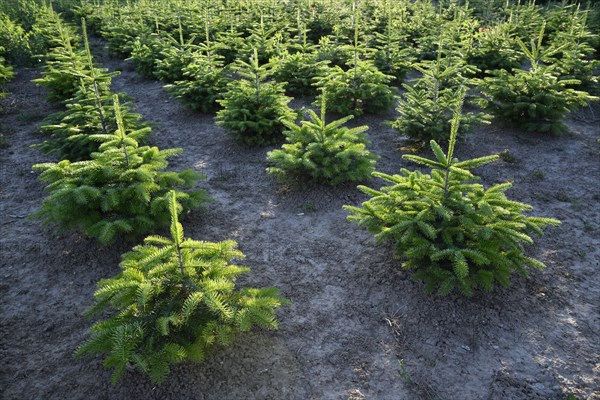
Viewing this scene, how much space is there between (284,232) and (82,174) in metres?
2.59

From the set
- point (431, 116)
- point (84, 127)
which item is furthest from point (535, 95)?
point (84, 127)

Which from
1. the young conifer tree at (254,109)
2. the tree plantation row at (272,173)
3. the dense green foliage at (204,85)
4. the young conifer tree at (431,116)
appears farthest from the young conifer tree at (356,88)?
the dense green foliage at (204,85)

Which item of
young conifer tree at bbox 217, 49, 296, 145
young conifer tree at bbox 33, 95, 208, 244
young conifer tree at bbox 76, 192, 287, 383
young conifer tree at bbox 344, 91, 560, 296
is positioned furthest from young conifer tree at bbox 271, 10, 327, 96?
young conifer tree at bbox 76, 192, 287, 383

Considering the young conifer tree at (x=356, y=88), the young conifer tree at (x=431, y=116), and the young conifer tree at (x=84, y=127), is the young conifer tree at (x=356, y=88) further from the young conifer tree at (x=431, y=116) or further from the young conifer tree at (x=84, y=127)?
the young conifer tree at (x=84, y=127)

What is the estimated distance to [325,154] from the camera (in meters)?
6.39

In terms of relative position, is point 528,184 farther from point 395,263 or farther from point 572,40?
point 572,40

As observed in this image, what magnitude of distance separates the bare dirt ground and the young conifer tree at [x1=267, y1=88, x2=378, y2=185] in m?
0.34

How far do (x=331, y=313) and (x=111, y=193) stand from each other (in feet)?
9.05

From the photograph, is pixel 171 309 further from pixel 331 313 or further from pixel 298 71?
pixel 298 71

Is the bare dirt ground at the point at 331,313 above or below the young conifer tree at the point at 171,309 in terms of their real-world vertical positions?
below

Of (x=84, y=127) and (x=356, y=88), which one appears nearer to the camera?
(x=84, y=127)

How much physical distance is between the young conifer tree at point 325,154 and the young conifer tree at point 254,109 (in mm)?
1393

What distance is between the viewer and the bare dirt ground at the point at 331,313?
3707 mm

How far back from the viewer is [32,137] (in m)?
9.02
